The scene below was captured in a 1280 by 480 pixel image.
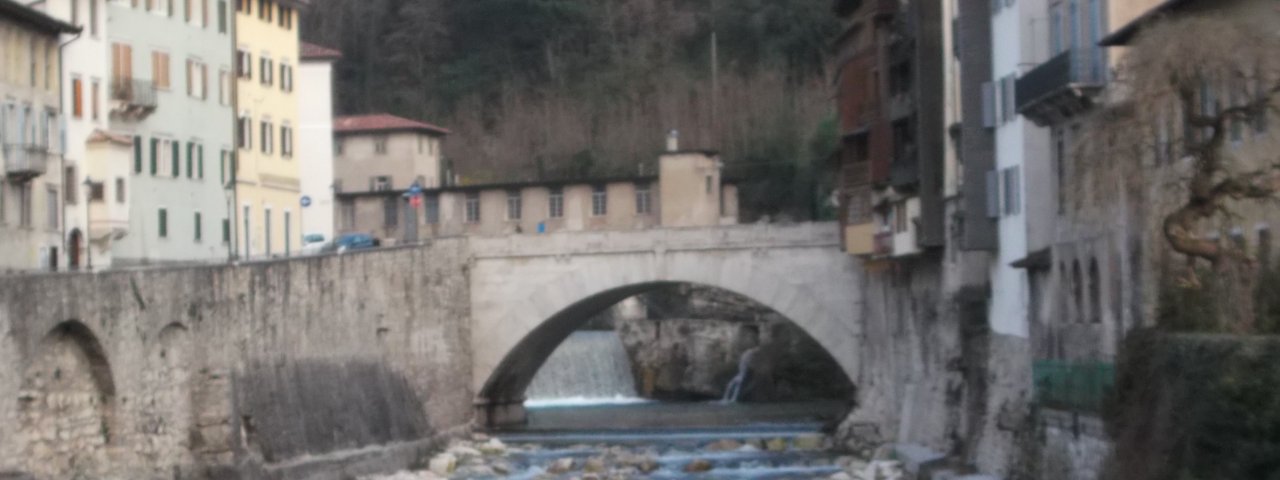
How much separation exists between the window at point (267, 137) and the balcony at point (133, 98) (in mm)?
8346

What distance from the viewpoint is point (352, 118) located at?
99.1 m

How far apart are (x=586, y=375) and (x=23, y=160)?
133 feet

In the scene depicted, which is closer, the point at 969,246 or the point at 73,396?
the point at 73,396

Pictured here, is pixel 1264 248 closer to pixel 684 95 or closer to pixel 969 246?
pixel 969 246

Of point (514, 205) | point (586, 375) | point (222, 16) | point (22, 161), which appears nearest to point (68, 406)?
point (22, 161)

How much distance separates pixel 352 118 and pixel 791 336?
756 inches

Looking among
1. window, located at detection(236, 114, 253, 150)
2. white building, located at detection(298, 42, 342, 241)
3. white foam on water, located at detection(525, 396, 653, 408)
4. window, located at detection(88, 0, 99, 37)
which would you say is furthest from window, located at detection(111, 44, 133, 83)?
white foam on water, located at detection(525, 396, 653, 408)

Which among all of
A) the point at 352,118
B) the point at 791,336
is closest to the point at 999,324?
the point at 791,336

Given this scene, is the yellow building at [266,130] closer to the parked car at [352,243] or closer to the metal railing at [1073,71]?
the parked car at [352,243]

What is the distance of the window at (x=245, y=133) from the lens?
71688mm

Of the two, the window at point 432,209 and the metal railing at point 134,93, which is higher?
the metal railing at point 134,93

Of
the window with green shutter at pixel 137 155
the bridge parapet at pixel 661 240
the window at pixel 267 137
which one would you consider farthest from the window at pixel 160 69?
the bridge parapet at pixel 661 240

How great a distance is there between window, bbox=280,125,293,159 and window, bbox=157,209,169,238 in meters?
9.51

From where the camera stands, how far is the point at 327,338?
185ft
